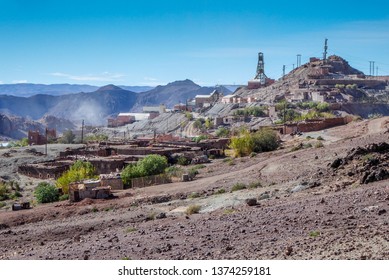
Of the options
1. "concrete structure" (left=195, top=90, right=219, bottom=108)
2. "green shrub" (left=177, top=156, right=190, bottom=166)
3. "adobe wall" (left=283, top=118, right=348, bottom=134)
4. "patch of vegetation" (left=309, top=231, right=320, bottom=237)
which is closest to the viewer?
"patch of vegetation" (left=309, top=231, right=320, bottom=237)

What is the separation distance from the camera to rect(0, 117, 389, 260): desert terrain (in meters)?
8.06

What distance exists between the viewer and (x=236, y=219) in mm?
10883

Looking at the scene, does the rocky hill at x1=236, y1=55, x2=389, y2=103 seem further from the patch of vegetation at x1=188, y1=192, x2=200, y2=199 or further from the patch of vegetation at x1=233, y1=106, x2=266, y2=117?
the patch of vegetation at x1=188, y1=192, x2=200, y2=199

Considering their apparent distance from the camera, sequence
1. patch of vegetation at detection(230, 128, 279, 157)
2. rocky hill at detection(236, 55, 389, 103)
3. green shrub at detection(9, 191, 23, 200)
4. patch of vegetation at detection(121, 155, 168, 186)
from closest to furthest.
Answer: patch of vegetation at detection(121, 155, 168, 186) < green shrub at detection(9, 191, 23, 200) < patch of vegetation at detection(230, 128, 279, 157) < rocky hill at detection(236, 55, 389, 103)

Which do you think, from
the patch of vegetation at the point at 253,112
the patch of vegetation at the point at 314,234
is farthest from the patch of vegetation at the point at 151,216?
the patch of vegetation at the point at 253,112

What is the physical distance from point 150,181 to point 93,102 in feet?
512

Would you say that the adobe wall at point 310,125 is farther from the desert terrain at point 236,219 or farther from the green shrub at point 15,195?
the green shrub at point 15,195

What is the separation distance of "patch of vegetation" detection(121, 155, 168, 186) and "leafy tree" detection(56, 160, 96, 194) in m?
1.95

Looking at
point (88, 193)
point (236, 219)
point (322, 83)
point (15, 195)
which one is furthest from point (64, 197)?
point (322, 83)

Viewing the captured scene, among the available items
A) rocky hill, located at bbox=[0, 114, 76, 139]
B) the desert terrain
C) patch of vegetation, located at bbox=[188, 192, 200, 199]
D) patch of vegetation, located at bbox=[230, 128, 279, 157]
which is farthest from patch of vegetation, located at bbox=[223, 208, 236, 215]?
rocky hill, located at bbox=[0, 114, 76, 139]

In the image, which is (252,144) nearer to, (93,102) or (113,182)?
(113,182)

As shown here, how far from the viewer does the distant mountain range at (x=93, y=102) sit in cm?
16000

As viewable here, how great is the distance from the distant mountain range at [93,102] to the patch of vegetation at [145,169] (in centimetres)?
12673

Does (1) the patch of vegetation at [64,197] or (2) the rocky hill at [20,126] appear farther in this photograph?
(2) the rocky hill at [20,126]
